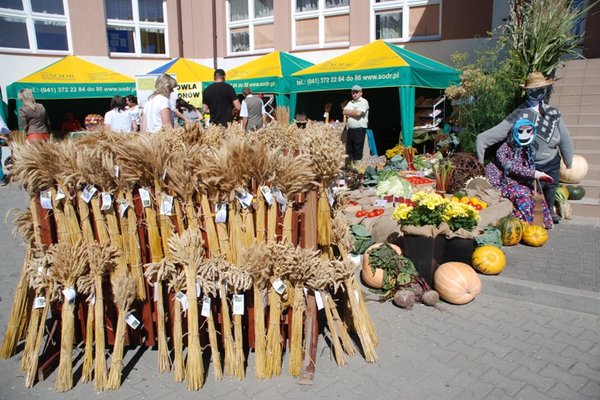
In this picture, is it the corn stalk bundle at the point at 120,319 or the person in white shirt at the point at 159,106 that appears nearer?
the corn stalk bundle at the point at 120,319

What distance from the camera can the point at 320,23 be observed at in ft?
51.9

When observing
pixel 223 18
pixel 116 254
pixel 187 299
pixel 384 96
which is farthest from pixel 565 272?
pixel 223 18

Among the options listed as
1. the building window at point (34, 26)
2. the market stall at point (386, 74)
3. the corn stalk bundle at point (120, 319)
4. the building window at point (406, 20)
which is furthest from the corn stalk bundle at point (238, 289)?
the building window at point (34, 26)

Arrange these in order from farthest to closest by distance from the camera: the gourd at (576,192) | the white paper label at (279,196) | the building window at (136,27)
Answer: the building window at (136,27) < the gourd at (576,192) < the white paper label at (279,196)

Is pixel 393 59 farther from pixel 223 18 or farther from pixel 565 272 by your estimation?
pixel 223 18

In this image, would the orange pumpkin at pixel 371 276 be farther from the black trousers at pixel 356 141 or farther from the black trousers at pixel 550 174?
the black trousers at pixel 356 141

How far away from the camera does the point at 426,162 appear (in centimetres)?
940

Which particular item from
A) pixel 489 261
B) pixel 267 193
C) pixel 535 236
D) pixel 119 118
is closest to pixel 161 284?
pixel 267 193

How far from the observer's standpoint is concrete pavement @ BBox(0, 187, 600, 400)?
317 cm

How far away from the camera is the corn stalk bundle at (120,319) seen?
3.27 metres

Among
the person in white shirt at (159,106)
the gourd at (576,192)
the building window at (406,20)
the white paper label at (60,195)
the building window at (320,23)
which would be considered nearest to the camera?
the white paper label at (60,195)

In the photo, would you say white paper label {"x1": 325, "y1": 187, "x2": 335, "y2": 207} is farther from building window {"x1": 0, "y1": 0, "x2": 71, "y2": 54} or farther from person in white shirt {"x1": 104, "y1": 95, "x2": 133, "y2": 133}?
building window {"x1": 0, "y1": 0, "x2": 71, "y2": 54}

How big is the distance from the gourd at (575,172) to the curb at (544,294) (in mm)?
3710

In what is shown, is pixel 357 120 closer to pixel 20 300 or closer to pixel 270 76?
pixel 270 76
